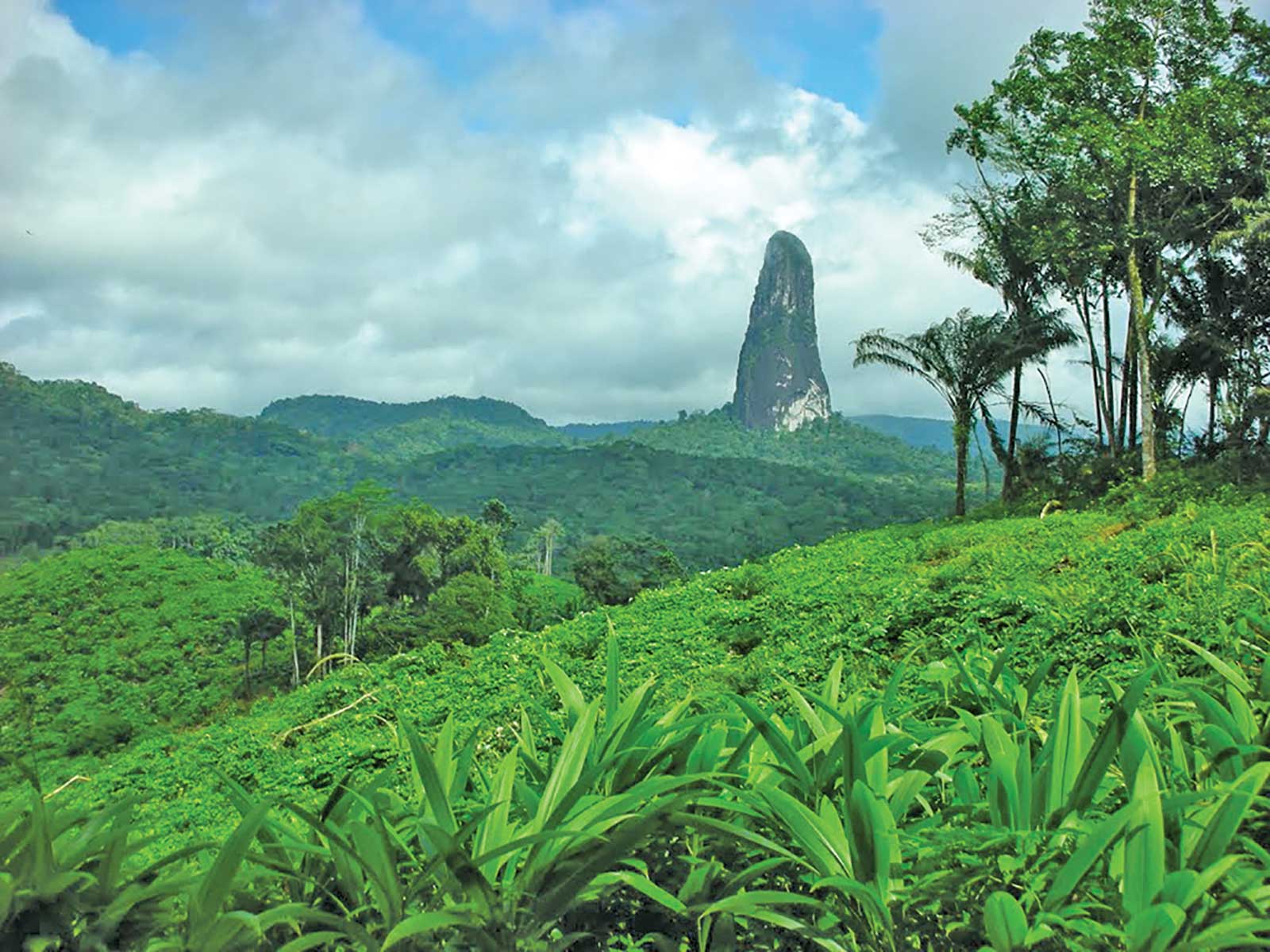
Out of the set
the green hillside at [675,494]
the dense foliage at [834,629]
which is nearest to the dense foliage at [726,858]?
the dense foliage at [834,629]

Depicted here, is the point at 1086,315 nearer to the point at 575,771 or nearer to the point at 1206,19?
the point at 1206,19

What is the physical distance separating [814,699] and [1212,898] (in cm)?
58

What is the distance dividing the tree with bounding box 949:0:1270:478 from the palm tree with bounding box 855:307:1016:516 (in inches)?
101

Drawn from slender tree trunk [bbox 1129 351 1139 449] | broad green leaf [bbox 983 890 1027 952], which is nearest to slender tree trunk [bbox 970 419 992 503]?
slender tree trunk [bbox 1129 351 1139 449]

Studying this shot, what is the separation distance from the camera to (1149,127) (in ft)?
43.0

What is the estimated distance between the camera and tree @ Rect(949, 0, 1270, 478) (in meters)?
12.8

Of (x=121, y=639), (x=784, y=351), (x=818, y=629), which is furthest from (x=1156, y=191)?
(x=784, y=351)

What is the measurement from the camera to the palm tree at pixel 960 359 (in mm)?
16703

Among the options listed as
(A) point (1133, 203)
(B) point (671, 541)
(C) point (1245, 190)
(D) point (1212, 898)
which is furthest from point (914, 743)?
(B) point (671, 541)

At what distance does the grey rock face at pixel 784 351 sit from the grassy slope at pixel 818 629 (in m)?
121

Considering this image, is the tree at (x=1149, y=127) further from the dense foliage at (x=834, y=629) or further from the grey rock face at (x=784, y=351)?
the grey rock face at (x=784, y=351)

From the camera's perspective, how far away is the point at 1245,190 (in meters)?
13.5

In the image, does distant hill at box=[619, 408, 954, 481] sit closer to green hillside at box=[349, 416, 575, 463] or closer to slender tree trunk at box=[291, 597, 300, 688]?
green hillside at box=[349, 416, 575, 463]

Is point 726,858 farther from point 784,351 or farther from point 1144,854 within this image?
point 784,351
